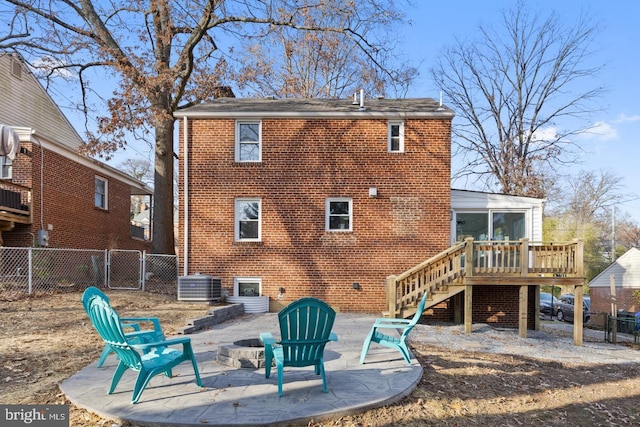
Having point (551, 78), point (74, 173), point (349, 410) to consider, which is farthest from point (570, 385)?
point (551, 78)

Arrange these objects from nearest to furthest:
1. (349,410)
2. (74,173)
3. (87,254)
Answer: (349,410), (87,254), (74,173)

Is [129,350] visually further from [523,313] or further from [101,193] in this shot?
[101,193]

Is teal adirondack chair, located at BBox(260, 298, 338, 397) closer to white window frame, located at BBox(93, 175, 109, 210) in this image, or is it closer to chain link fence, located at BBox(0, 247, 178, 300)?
chain link fence, located at BBox(0, 247, 178, 300)

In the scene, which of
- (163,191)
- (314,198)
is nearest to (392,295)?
(314,198)

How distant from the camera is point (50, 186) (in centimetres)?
1575

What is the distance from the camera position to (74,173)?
17.2 m

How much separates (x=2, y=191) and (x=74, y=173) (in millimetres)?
3794

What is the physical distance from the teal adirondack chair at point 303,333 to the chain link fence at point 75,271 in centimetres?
941

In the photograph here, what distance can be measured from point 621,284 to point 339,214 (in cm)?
1952

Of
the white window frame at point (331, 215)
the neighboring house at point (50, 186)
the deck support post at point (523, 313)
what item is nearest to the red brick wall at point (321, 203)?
the white window frame at point (331, 215)

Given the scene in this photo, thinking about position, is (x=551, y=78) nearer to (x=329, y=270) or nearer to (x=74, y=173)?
(x=329, y=270)

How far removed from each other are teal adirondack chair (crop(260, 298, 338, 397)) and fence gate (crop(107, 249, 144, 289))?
1098cm

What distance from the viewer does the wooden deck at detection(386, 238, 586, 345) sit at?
11500mm

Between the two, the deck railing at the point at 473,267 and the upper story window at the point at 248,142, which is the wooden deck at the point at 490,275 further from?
the upper story window at the point at 248,142
